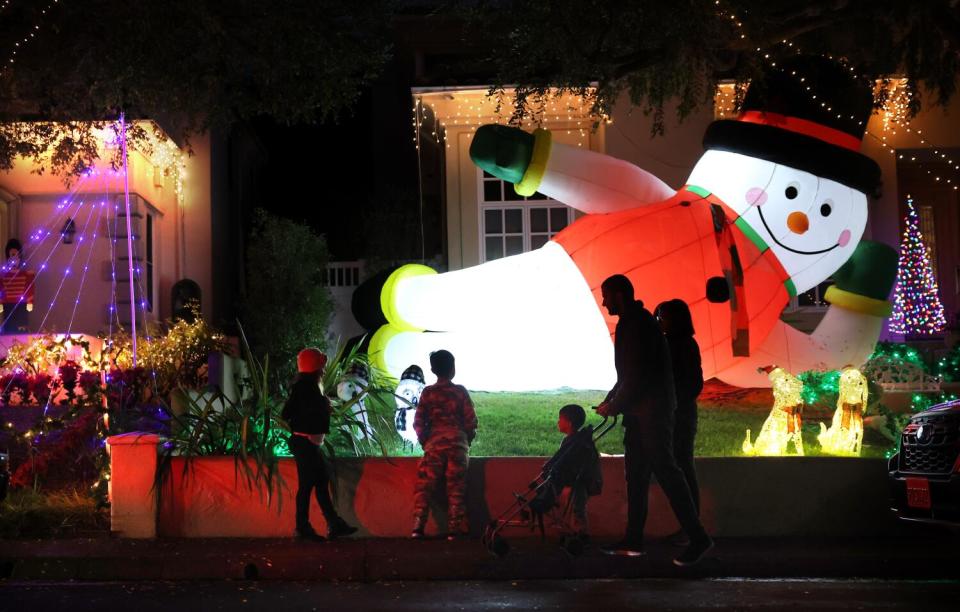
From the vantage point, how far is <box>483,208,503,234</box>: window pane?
16.2 meters

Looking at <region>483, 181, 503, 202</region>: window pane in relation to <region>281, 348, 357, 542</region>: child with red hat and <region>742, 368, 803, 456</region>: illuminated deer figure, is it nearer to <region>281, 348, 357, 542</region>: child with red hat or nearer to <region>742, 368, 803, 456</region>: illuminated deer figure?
<region>742, 368, 803, 456</region>: illuminated deer figure

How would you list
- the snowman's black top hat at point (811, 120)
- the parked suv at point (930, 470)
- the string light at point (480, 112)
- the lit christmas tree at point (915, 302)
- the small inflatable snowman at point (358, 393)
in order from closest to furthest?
1. the parked suv at point (930, 470)
2. the small inflatable snowman at point (358, 393)
3. the snowman's black top hat at point (811, 120)
4. the string light at point (480, 112)
5. the lit christmas tree at point (915, 302)

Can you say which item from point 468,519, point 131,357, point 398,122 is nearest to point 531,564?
point 468,519

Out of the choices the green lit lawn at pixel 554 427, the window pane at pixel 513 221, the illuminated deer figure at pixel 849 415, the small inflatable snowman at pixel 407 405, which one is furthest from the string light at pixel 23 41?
the illuminated deer figure at pixel 849 415

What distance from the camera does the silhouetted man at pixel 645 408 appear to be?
7012 mm

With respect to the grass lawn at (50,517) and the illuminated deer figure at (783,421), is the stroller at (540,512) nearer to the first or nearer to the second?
the illuminated deer figure at (783,421)

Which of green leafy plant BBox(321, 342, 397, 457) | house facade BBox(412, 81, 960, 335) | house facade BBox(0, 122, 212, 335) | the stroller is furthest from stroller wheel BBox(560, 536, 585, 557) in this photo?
house facade BBox(0, 122, 212, 335)

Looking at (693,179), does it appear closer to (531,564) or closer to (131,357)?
(531,564)

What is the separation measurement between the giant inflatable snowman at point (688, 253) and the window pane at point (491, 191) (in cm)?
461

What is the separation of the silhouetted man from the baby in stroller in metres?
0.33

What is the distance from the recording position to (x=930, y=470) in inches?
A: 284

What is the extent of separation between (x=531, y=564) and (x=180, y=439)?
2.97m

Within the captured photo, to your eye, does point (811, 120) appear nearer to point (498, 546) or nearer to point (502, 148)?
point (502, 148)

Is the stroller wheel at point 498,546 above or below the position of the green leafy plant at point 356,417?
below
